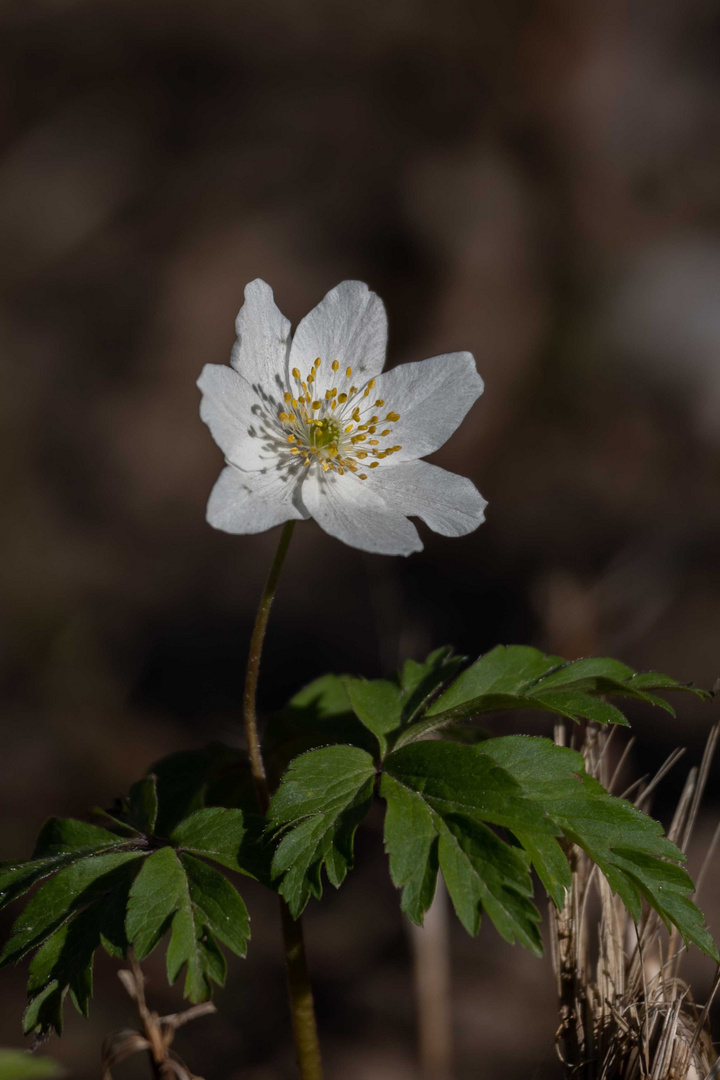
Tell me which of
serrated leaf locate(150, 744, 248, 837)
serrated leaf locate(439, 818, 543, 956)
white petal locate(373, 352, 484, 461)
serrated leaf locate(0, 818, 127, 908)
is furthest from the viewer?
white petal locate(373, 352, 484, 461)

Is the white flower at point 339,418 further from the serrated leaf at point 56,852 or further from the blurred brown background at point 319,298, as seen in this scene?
the blurred brown background at point 319,298

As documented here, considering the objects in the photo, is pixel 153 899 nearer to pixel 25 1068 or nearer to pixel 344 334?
pixel 25 1068

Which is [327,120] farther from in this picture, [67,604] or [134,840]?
[134,840]

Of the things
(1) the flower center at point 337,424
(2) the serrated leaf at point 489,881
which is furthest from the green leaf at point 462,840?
(1) the flower center at point 337,424

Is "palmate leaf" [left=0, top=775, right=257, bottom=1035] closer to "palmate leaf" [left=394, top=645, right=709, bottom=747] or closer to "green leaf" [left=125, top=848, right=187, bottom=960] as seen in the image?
"green leaf" [left=125, top=848, right=187, bottom=960]

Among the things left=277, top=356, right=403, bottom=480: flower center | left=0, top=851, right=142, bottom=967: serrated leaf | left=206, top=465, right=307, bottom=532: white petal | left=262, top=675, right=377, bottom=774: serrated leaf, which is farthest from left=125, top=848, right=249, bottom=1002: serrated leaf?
left=277, top=356, right=403, bottom=480: flower center

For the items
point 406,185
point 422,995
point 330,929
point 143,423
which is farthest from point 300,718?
point 406,185
